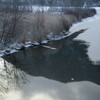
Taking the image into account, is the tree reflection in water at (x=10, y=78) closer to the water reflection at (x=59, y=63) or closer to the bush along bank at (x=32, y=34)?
the water reflection at (x=59, y=63)

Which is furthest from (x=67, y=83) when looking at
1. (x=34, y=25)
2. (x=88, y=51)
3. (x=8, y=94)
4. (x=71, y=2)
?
(x=71, y=2)

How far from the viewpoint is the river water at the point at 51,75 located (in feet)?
27.7

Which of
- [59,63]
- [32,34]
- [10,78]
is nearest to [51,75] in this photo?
[10,78]

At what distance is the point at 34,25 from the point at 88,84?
10799 millimetres

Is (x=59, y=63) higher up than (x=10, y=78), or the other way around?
(x=10, y=78)

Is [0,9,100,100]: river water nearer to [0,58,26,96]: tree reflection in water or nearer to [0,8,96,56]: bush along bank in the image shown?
[0,58,26,96]: tree reflection in water

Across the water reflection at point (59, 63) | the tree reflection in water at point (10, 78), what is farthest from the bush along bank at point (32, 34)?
the tree reflection in water at point (10, 78)

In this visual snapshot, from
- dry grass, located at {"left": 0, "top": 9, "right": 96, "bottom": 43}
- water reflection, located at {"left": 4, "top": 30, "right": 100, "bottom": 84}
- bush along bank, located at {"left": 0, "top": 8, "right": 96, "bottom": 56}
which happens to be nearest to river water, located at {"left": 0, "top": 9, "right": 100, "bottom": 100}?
water reflection, located at {"left": 4, "top": 30, "right": 100, "bottom": 84}

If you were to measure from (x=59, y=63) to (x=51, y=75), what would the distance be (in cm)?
216

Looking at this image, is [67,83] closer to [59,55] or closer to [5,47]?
[59,55]

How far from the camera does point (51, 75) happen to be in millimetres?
10578

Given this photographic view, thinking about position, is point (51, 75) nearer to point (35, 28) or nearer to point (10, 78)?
point (10, 78)

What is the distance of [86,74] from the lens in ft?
35.0

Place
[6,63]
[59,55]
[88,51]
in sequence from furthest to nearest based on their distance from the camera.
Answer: [88,51], [59,55], [6,63]
